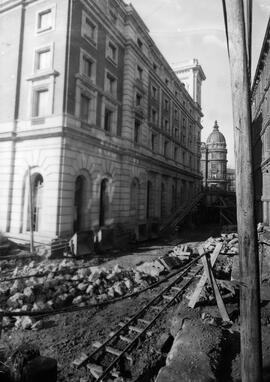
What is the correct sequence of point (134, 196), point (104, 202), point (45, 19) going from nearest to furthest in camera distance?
point (45, 19) → point (104, 202) → point (134, 196)

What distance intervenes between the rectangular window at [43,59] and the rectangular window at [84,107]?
265 centimetres

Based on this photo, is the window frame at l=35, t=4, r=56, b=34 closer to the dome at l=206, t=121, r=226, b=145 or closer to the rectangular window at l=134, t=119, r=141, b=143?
the rectangular window at l=134, t=119, r=141, b=143

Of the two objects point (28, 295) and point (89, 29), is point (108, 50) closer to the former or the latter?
point (89, 29)

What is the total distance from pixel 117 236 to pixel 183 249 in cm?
481

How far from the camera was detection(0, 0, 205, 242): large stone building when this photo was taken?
562 inches

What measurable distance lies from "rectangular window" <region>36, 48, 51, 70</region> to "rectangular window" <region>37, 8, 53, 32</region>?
1.29 metres

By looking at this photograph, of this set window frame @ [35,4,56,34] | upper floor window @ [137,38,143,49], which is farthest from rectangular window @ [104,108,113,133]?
upper floor window @ [137,38,143,49]

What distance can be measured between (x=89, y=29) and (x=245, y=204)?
17.6 meters

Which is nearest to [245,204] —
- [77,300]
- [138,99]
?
[77,300]

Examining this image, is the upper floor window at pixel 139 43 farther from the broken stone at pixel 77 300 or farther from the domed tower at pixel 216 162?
the domed tower at pixel 216 162

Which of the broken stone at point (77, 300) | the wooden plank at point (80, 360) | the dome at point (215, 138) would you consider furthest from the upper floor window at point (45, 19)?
the dome at point (215, 138)

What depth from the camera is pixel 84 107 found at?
631 inches

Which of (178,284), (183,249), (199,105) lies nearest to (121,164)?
(183,249)

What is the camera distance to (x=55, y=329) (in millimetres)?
6617
